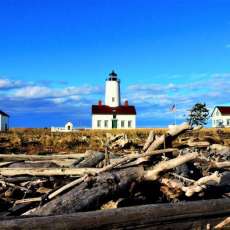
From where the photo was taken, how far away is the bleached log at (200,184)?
235 inches

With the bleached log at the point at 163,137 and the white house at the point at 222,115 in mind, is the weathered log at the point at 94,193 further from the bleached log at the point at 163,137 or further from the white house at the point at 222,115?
the white house at the point at 222,115

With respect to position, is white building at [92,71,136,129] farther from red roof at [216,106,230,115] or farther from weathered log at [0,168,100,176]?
weathered log at [0,168,100,176]

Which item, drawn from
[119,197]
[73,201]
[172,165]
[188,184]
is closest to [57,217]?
[73,201]

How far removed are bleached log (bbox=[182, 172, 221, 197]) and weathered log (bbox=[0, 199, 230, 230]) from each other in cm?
42

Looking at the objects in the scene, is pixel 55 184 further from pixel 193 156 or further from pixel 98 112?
pixel 98 112

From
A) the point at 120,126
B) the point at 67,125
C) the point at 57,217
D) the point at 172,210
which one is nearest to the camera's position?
the point at 57,217

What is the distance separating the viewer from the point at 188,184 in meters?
6.66

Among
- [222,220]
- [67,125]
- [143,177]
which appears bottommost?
[222,220]

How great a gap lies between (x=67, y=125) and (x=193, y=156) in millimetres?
64868

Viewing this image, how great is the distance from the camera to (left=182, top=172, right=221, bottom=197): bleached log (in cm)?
597

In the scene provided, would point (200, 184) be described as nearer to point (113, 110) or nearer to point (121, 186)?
point (121, 186)

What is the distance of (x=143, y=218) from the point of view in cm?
492

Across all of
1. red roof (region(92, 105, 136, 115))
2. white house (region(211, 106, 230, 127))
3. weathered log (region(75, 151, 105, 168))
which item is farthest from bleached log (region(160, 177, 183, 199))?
white house (region(211, 106, 230, 127))

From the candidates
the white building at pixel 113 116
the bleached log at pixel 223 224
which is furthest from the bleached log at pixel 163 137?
the white building at pixel 113 116
